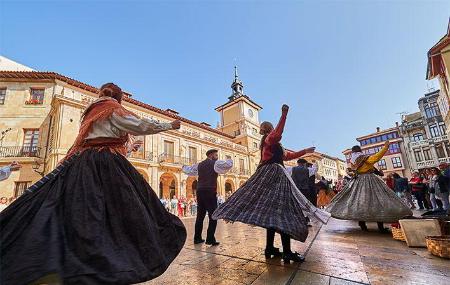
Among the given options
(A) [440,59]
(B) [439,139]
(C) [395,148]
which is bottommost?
(B) [439,139]

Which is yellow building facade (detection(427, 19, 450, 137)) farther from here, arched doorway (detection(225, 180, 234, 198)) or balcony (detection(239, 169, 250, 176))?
arched doorway (detection(225, 180, 234, 198))

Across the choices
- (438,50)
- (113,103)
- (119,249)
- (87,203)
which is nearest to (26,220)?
(87,203)

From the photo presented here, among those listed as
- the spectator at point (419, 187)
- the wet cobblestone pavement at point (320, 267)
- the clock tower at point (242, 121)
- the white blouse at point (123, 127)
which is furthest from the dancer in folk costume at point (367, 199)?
→ the clock tower at point (242, 121)

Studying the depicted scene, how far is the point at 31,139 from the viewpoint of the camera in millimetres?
16578

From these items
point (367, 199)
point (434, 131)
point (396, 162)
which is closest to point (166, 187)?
point (367, 199)

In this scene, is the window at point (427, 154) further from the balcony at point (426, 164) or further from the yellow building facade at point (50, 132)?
the yellow building facade at point (50, 132)

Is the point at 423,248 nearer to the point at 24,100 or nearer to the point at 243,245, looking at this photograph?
the point at 243,245

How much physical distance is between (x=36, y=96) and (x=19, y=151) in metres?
4.42

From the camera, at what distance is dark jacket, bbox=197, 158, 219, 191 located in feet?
14.7

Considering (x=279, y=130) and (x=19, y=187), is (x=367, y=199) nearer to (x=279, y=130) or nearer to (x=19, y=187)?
(x=279, y=130)

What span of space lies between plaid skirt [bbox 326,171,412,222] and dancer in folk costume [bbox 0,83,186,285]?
3.59m

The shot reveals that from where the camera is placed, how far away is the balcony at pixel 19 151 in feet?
50.7

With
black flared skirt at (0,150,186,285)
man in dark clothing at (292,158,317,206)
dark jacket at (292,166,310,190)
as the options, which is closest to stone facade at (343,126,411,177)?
man in dark clothing at (292,158,317,206)

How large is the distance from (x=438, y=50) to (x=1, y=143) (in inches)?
1052
